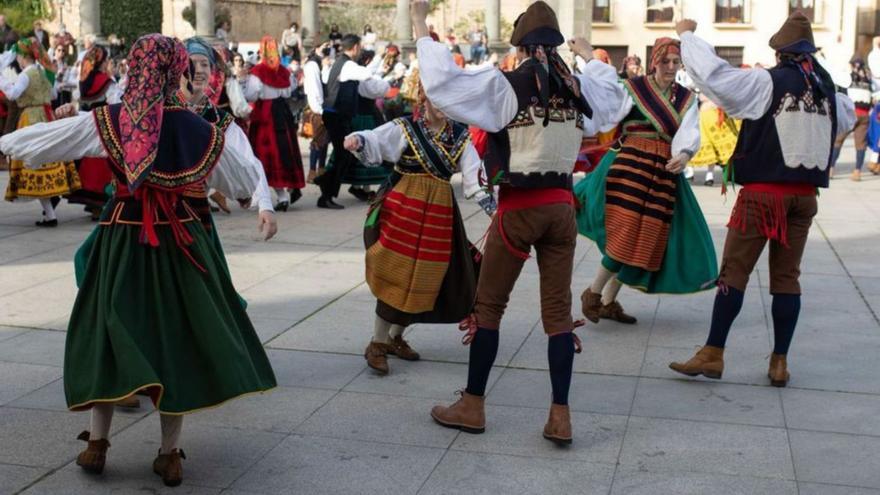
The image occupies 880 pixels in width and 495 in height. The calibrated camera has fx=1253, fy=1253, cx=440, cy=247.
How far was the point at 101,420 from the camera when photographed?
14.3 feet

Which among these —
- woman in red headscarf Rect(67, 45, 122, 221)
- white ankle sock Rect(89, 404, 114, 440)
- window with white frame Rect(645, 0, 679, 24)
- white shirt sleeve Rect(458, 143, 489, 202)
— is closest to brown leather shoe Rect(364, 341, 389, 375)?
white shirt sleeve Rect(458, 143, 489, 202)

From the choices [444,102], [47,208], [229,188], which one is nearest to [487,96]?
[444,102]

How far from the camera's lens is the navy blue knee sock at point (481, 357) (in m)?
4.93

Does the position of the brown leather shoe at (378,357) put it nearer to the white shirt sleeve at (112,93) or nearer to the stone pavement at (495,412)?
the stone pavement at (495,412)

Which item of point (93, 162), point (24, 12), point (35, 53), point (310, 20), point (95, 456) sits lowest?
point (95, 456)

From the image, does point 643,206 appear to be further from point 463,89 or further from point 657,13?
point 657,13

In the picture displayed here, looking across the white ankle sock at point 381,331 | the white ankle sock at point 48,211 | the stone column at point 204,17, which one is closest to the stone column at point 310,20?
the stone column at point 204,17

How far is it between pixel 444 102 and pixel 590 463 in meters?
1.44

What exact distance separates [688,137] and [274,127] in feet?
20.6

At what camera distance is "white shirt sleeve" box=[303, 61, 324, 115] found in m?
12.1

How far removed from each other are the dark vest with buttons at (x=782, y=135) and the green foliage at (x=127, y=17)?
33691 mm

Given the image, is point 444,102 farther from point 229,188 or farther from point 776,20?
point 776,20

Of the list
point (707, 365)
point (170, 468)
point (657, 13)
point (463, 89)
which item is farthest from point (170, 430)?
point (657, 13)

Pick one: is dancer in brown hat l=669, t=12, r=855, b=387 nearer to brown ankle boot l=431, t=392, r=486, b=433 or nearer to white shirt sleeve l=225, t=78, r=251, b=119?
brown ankle boot l=431, t=392, r=486, b=433
